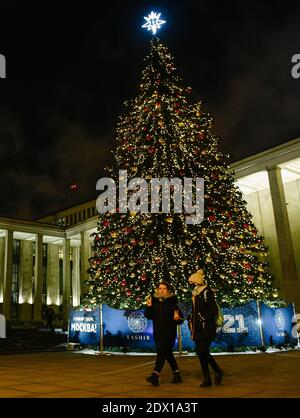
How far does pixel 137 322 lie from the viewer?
1527 centimetres

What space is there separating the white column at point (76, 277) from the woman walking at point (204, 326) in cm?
3764

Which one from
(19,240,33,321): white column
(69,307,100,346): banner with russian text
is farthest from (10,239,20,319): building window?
(69,307,100,346): banner with russian text

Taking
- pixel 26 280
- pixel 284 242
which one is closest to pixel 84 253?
pixel 26 280

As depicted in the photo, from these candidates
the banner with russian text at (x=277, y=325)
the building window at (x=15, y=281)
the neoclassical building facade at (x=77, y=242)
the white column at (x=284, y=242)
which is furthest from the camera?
the building window at (x=15, y=281)

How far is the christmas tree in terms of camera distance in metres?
16.4

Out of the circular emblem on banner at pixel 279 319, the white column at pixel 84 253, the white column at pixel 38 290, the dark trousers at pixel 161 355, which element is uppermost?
the white column at pixel 84 253

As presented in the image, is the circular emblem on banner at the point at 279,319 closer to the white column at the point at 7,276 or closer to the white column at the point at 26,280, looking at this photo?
the white column at the point at 7,276

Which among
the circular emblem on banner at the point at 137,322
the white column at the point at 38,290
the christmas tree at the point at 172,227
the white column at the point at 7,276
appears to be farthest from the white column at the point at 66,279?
the circular emblem on banner at the point at 137,322

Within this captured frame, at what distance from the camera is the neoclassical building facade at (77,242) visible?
23625mm

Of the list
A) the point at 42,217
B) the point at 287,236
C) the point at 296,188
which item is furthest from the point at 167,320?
the point at 42,217

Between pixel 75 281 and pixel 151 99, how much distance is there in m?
29.5

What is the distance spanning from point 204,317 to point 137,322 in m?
8.96
